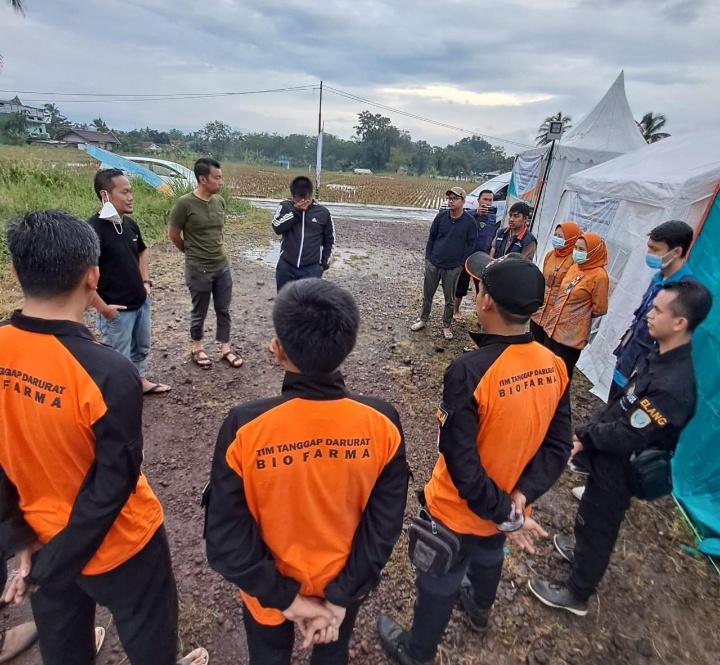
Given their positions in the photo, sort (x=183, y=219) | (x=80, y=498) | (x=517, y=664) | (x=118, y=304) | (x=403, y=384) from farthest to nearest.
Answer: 1. (x=403, y=384)
2. (x=183, y=219)
3. (x=118, y=304)
4. (x=517, y=664)
5. (x=80, y=498)

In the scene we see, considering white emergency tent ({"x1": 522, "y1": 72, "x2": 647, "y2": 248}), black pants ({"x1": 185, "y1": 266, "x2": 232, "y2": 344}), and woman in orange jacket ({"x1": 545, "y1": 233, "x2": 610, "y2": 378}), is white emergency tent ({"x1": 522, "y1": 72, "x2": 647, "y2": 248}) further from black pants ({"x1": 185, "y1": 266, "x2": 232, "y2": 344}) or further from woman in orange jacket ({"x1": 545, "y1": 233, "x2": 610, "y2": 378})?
black pants ({"x1": 185, "y1": 266, "x2": 232, "y2": 344})

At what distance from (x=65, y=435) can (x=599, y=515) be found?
7.69 ft

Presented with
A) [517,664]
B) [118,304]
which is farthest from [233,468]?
[118,304]

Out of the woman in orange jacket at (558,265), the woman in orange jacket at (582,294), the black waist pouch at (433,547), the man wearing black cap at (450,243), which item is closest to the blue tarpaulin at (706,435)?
the woman in orange jacket at (582,294)

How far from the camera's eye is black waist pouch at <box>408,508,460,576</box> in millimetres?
1620

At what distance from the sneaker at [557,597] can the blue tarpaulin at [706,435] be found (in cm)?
117

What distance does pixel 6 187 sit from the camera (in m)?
9.09

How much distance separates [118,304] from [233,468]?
270 centimetres

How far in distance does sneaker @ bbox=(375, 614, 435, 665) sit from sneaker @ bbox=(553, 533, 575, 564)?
1.19 meters

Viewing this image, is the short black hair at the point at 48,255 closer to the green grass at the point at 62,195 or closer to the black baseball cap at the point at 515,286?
the black baseball cap at the point at 515,286

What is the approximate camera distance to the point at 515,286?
145cm

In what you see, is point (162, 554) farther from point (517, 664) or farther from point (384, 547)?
point (517, 664)

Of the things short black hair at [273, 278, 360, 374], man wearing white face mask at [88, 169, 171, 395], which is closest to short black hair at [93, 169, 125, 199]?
man wearing white face mask at [88, 169, 171, 395]

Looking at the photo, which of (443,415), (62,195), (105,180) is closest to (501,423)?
(443,415)
